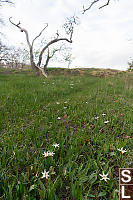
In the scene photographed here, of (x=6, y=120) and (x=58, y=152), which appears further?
(x=6, y=120)

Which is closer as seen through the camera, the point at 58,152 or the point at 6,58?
the point at 58,152

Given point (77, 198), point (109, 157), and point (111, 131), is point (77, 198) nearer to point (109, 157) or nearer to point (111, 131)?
point (109, 157)

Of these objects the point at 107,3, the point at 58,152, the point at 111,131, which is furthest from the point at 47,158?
the point at 107,3

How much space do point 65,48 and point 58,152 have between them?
64.9ft

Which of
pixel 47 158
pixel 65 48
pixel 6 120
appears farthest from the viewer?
pixel 65 48

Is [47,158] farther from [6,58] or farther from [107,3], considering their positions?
[6,58]

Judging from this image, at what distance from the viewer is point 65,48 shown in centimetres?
1931

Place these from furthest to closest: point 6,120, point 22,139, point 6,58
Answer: point 6,58 → point 6,120 → point 22,139

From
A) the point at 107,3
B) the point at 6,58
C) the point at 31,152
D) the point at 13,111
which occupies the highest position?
the point at 107,3

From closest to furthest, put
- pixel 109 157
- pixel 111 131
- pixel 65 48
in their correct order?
pixel 109 157
pixel 111 131
pixel 65 48

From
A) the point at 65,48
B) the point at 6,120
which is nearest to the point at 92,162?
the point at 6,120

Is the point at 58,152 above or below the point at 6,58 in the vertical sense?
below

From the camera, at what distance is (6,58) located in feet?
53.9

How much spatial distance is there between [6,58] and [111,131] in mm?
17924
